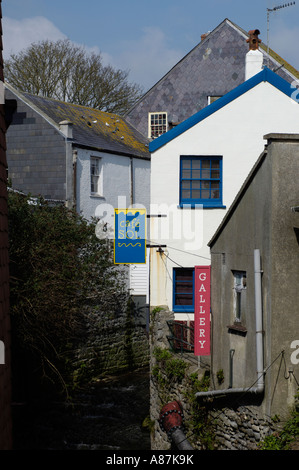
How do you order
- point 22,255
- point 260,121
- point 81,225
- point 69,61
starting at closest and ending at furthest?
point 260,121 < point 22,255 < point 81,225 < point 69,61

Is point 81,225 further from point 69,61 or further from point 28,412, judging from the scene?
point 69,61

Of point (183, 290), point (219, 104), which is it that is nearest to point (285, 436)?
point (183, 290)

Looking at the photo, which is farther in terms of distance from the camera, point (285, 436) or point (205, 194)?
point (205, 194)

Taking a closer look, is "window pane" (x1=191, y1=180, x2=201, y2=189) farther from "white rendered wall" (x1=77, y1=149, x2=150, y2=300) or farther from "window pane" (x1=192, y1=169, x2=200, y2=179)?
Result: "white rendered wall" (x1=77, y1=149, x2=150, y2=300)

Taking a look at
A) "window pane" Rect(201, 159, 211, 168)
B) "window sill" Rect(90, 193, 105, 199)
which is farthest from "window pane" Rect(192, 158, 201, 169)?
"window sill" Rect(90, 193, 105, 199)

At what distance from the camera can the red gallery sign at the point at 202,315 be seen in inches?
578

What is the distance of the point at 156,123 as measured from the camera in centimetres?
3572

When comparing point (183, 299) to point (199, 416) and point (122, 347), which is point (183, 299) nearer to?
point (199, 416)

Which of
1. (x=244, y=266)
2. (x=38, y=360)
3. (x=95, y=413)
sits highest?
(x=244, y=266)

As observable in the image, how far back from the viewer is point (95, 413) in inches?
880

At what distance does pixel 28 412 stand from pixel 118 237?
7.96 meters

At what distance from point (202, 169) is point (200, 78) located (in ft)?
52.4

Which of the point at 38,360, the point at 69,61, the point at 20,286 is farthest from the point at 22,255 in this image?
the point at 69,61

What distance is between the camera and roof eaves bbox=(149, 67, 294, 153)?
19922 millimetres
